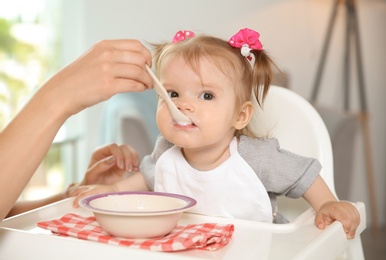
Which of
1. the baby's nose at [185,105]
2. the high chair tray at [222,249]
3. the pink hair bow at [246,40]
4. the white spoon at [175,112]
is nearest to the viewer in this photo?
the high chair tray at [222,249]

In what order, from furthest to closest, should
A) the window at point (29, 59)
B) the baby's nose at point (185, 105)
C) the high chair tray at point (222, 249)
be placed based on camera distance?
1. the window at point (29, 59)
2. the baby's nose at point (185, 105)
3. the high chair tray at point (222, 249)

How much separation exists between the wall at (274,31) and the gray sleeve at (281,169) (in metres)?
2.09

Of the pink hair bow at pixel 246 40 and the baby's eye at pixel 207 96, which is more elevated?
the pink hair bow at pixel 246 40

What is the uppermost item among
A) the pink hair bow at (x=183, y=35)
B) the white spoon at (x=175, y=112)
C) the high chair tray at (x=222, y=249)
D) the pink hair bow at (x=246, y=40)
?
the pink hair bow at (x=183, y=35)

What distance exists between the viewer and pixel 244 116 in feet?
4.36

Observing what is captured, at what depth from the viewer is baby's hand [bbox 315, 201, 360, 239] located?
1.10m

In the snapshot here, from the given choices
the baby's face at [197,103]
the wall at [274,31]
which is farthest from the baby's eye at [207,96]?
the wall at [274,31]

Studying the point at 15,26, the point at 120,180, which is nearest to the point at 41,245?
the point at 120,180

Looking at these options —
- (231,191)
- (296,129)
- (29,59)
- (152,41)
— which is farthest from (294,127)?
(29,59)

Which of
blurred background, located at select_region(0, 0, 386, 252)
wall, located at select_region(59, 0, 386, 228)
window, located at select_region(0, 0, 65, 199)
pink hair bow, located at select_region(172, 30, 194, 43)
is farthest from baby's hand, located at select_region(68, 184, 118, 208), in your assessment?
wall, located at select_region(59, 0, 386, 228)

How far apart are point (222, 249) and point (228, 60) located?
45cm

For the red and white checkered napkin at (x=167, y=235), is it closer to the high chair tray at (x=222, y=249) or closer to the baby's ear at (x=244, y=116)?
the high chair tray at (x=222, y=249)

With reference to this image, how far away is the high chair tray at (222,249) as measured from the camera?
2.93ft

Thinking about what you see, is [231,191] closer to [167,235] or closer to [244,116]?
[244,116]
